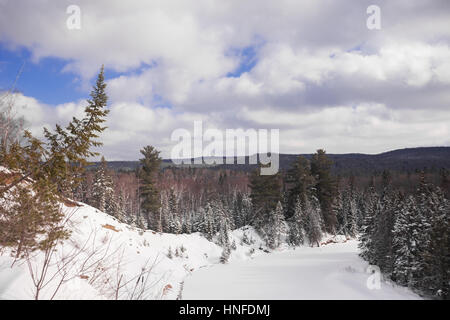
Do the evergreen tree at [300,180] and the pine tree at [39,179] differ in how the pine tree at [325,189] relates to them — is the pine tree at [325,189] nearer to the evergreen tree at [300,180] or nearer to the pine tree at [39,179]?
the evergreen tree at [300,180]

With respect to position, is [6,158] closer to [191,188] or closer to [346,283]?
[346,283]

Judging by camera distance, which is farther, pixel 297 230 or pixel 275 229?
pixel 297 230

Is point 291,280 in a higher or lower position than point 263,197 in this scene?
lower

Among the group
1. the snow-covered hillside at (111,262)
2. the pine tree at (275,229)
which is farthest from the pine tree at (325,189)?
the snow-covered hillside at (111,262)

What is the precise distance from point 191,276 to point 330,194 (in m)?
28.8

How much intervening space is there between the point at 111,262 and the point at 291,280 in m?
14.2

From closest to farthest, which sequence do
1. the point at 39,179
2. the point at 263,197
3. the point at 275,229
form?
the point at 39,179, the point at 275,229, the point at 263,197

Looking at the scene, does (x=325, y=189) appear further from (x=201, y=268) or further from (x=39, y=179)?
(x=39, y=179)

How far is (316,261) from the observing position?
85.3 ft

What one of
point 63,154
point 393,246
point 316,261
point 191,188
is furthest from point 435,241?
point 191,188

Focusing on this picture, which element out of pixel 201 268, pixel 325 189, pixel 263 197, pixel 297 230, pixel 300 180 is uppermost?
pixel 300 180

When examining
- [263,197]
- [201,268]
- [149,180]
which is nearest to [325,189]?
[263,197]

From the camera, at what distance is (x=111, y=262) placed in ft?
45.0

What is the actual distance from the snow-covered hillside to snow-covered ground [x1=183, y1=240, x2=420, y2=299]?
2237mm
